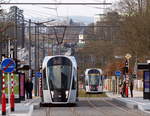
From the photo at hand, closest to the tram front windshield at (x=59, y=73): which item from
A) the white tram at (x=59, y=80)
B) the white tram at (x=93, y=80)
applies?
the white tram at (x=59, y=80)

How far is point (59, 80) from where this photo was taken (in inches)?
1522

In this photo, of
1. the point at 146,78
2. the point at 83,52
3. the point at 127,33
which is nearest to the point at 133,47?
the point at 127,33

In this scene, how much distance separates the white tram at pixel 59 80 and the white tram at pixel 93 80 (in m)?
38.7

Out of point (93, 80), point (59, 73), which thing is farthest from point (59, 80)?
point (93, 80)

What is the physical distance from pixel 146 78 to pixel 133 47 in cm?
1581

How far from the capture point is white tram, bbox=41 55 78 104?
126 ft

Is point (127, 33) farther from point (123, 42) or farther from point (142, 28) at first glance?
point (123, 42)

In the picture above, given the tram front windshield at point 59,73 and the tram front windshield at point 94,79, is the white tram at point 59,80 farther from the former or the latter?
the tram front windshield at point 94,79

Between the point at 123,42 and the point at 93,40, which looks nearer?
the point at 123,42

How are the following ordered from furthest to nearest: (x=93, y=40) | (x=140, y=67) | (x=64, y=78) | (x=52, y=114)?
(x=93, y=40) < (x=140, y=67) < (x=64, y=78) < (x=52, y=114)

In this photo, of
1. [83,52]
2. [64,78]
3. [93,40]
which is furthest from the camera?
[83,52]

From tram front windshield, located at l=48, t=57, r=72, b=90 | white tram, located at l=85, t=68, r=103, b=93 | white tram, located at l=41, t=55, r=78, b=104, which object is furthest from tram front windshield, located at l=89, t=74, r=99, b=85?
tram front windshield, located at l=48, t=57, r=72, b=90

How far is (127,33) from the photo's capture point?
2325 inches

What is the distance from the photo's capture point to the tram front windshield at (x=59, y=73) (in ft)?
127
